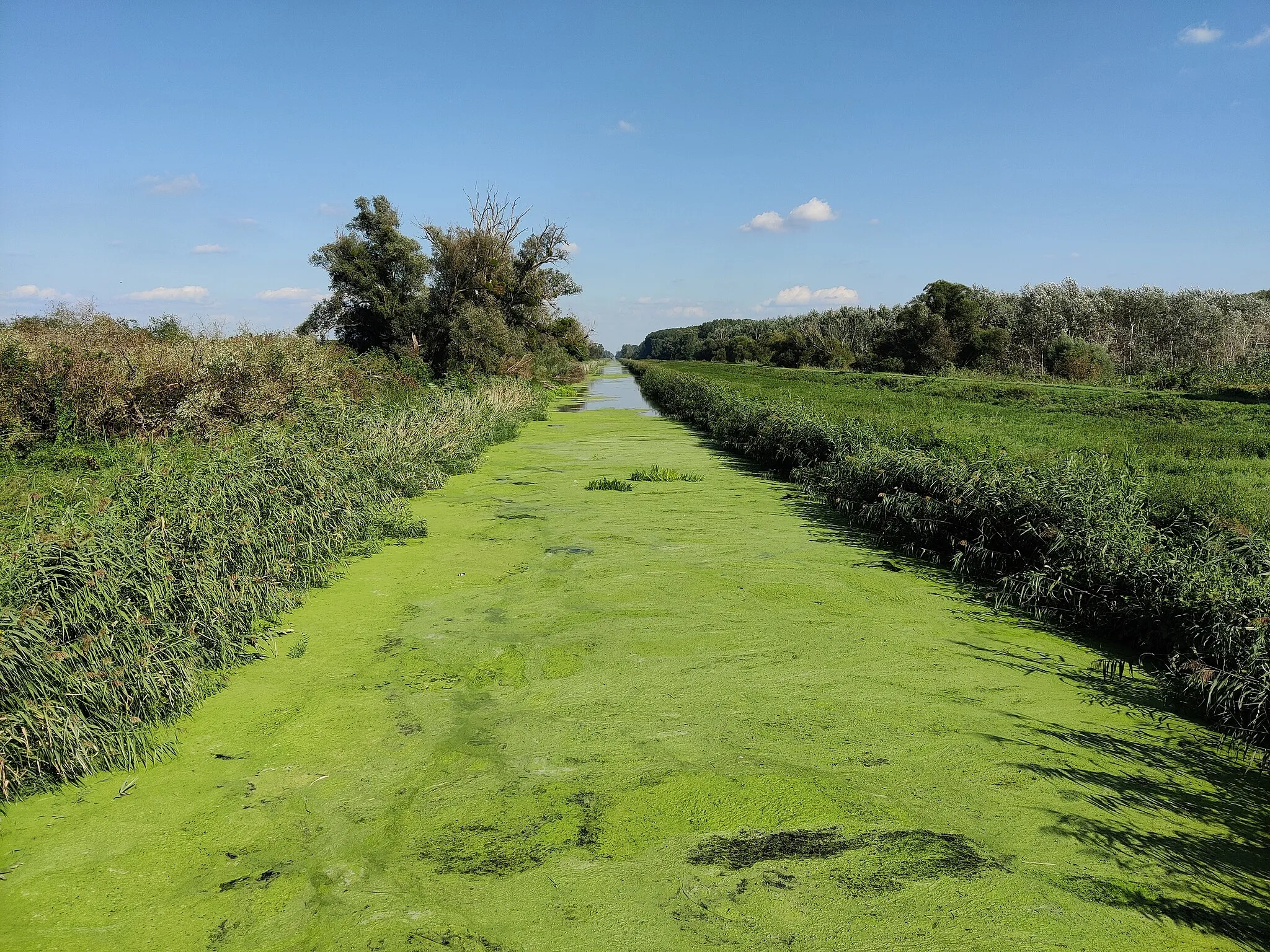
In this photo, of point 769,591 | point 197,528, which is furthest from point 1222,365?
point 197,528

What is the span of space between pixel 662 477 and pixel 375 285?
11790mm

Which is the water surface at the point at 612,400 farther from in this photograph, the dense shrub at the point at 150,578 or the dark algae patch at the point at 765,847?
the dark algae patch at the point at 765,847

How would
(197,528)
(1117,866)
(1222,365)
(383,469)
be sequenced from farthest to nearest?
(1222,365)
(383,469)
(197,528)
(1117,866)

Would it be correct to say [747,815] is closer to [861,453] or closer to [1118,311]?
[861,453]

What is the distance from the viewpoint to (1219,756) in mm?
3004

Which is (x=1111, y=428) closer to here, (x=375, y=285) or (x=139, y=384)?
(x=139, y=384)

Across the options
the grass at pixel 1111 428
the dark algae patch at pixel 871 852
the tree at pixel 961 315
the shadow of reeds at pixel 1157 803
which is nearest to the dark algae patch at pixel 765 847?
the dark algae patch at pixel 871 852

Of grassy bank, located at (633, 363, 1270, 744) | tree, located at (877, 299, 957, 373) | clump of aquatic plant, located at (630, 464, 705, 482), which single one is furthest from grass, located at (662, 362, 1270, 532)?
tree, located at (877, 299, 957, 373)

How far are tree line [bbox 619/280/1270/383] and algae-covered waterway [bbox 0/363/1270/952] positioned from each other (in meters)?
24.0

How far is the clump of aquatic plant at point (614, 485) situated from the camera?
8.55 meters

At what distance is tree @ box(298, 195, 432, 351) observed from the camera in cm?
1812

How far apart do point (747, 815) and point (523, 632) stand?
2002mm

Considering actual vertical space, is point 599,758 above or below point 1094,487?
below

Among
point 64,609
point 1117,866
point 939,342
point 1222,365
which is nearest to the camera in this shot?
point 1117,866
